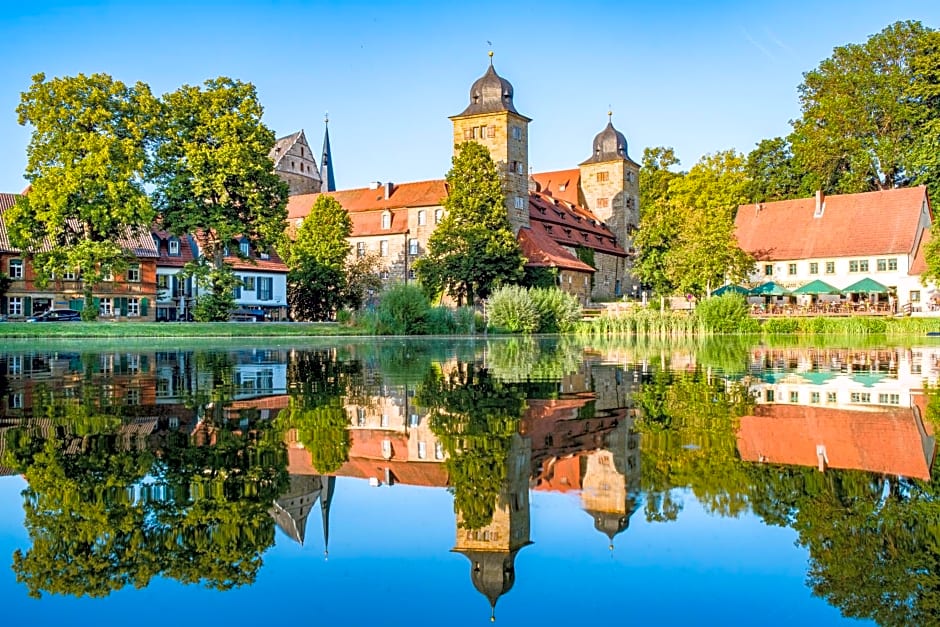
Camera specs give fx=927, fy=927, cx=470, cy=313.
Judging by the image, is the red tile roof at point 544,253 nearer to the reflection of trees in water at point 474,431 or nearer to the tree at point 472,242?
the tree at point 472,242

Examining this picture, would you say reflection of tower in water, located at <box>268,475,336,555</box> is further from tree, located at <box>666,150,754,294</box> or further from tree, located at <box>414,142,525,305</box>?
tree, located at <box>666,150,754,294</box>

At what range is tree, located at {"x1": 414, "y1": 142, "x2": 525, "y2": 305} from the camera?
56625 millimetres

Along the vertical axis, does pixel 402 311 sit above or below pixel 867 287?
below

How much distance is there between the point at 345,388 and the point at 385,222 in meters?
62.1

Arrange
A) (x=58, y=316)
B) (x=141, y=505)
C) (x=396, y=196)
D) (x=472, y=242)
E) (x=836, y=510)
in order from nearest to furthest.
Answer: (x=836, y=510)
(x=141, y=505)
(x=58, y=316)
(x=472, y=242)
(x=396, y=196)

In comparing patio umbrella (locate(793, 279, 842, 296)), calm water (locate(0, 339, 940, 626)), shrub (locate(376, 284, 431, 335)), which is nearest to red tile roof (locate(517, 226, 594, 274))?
patio umbrella (locate(793, 279, 842, 296))

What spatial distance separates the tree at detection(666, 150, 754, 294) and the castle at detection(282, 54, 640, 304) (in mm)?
9190

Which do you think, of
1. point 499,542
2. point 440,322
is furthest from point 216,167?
point 499,542

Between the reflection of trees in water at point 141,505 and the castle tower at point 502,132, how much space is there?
58.9 metres

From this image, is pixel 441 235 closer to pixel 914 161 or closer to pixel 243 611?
pixel 914 161

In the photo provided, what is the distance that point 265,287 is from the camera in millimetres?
57906

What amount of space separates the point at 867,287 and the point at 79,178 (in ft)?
160

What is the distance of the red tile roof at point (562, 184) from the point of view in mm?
89062

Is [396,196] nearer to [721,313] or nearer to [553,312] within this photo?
[553,312]
